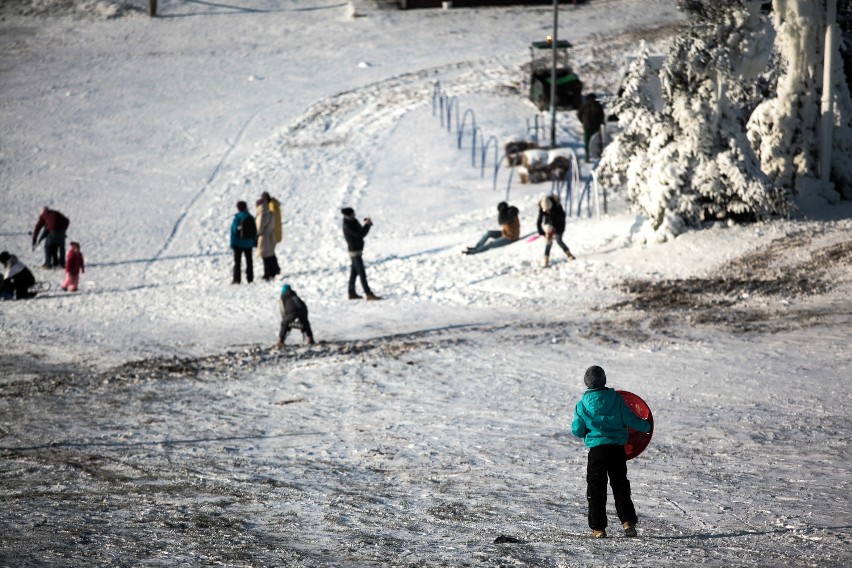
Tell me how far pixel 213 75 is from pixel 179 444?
100 ft

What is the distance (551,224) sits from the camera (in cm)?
1872

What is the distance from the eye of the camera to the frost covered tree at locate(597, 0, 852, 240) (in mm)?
18219

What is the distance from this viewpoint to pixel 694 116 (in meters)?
18.3

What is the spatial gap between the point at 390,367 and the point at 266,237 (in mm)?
6962

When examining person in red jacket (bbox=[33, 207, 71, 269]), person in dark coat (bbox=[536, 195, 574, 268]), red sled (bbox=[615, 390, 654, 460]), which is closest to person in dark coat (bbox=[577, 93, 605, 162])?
person in dark coat (bbox=[536, 195, 574, 268])

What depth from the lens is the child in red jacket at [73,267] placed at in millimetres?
20578

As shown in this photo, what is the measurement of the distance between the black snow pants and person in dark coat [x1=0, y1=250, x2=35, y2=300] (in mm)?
15380

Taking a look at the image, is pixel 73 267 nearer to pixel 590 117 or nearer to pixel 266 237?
pixel 266 237

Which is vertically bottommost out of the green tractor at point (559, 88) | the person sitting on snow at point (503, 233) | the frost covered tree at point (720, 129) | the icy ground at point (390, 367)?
the icy ground at point (390, 367)

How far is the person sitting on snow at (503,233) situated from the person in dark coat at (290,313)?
5909 millimetres

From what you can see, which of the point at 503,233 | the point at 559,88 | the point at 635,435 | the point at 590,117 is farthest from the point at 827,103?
the point at 635,435

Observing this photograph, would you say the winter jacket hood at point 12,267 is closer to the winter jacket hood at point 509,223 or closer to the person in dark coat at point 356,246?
the person in dark coat at point 356,246

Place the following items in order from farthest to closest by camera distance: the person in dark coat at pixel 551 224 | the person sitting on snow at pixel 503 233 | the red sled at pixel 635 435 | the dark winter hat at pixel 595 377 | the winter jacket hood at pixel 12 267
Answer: the person sitting on snow at pixel 503 233 → the winter jacket hood at pixel 12 267 → the person in dark coat at pixel 551 224 → the red sled at pixel 635 435 → the dark winter hat at pixel 595 377

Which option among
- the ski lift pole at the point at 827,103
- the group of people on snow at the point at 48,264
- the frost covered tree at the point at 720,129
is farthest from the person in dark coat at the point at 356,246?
the ski lift pole at the point at 827,103
